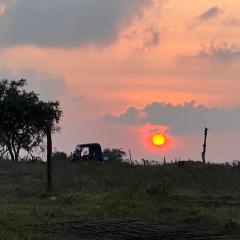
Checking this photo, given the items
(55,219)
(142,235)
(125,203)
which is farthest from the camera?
(125,203)

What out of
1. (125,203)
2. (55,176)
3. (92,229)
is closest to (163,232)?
(92,229)

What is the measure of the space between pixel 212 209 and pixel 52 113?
108 feet

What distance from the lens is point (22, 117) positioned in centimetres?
4950

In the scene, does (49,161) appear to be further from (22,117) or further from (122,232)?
(22,117)

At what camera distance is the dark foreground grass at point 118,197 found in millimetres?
15883

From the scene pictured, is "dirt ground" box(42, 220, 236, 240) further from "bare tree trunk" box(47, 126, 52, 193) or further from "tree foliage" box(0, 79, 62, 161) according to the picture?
"tree foliage" box(0, 79, 62, 161)

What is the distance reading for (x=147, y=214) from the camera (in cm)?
1795

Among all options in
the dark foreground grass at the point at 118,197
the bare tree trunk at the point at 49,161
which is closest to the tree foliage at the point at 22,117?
the dark foreground grass at the point at 118,197

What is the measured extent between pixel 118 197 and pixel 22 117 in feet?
98.5

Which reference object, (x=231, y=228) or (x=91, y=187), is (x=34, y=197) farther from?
(x=231, y=228)

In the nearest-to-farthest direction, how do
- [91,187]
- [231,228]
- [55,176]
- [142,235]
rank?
[142,235]
[231,228]
[91,187]
[55,176]

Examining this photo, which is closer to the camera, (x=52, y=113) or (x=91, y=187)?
(x=91, y=187)

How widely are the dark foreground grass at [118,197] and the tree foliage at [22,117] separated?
13317 millimetres

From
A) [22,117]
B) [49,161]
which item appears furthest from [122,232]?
[22,117]
